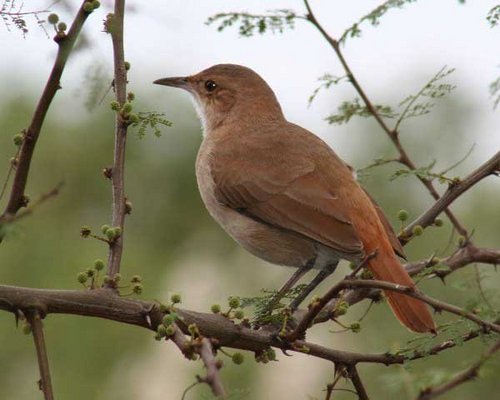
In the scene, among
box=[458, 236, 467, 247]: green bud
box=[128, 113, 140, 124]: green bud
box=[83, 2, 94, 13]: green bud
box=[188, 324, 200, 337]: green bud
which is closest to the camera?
box=[83, 2, 94, 13]: green bud

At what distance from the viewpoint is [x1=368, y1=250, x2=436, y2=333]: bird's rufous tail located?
13.9 ft

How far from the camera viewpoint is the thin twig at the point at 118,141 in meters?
3.76

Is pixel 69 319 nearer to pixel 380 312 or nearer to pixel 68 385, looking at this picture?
pixel 68 385

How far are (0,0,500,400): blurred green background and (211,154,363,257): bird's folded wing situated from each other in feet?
6.96

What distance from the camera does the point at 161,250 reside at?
1052cm

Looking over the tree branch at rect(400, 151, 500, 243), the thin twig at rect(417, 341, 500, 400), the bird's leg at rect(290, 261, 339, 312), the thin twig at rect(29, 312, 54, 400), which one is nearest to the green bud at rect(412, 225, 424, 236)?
the tree branch at rect(400, 151, 500, 243)

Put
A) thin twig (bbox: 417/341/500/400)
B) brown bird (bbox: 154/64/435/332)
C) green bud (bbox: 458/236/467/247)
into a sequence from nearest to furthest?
1. thin twig (bbox: 417/341/500/400)
2. green bud (bbox: 458/236/467/247)
3. brown bird (bbox: 154/64/435/332)

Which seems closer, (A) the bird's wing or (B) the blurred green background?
(A) the bird's wing

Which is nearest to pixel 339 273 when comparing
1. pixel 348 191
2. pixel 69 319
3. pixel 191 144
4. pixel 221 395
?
pixel 191 144

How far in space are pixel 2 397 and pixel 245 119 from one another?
127 inches

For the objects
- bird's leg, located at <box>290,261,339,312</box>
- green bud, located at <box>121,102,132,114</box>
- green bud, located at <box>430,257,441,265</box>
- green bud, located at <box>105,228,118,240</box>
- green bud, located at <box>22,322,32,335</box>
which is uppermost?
green bud, located at <box>121,102,132,114</box>

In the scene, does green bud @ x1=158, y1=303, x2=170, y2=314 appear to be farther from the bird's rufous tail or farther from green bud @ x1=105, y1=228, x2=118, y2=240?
the bird's rufous tail

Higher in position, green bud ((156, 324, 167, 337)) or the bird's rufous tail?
the bird's rufous tail

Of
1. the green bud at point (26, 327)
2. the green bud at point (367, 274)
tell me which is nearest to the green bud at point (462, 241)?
the green bud at point (367, 274)
